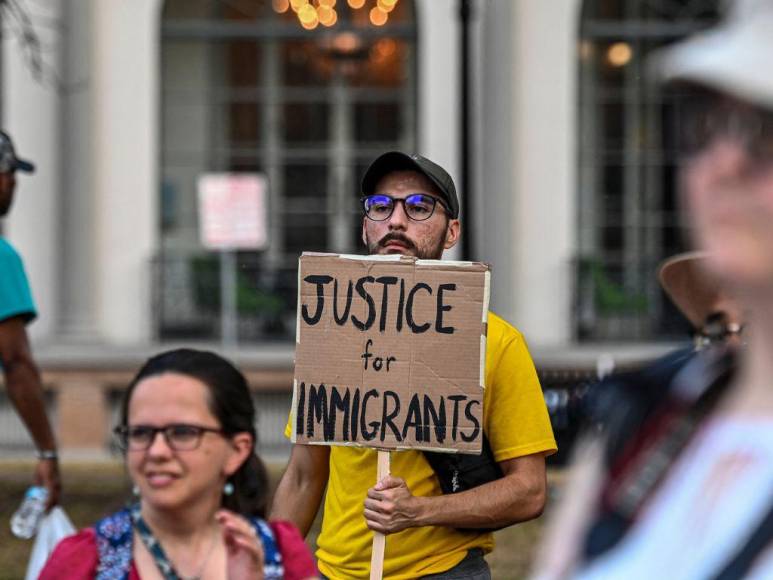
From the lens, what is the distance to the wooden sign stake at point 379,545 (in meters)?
3.64

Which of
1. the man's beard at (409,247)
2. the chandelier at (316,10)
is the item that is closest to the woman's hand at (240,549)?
the man's beard at (409,247)

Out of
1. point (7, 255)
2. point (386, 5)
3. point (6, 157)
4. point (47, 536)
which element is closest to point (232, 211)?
point (386, 5)

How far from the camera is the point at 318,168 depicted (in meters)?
17.1

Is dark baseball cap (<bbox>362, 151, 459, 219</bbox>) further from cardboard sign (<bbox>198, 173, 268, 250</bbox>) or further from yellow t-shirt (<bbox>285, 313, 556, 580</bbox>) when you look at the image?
cardboard sign (<bbox>198, 173, 268, 250</bbox>)

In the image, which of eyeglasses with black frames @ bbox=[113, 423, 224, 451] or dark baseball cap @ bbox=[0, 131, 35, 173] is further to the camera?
dark baseball cap @ bbox=[0, 131, 35, 173]

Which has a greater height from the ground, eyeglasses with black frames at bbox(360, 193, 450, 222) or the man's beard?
eyeglasses with black frames at bbox(360, 193, 450, 222)

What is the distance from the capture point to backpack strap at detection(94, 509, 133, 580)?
267 cm

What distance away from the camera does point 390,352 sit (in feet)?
12.3

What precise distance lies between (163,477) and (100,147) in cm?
1438

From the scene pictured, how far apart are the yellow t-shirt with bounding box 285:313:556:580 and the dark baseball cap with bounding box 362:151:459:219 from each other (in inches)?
14.2

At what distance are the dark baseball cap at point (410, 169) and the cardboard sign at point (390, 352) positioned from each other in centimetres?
29

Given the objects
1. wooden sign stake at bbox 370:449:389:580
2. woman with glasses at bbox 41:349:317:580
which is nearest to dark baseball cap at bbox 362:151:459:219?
wooden sign stake at bbox 370:449:389:580

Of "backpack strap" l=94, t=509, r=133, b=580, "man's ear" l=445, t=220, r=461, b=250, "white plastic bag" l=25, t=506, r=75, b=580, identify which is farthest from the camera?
"white plastic bag" l=25, t=506, r=75, b=580

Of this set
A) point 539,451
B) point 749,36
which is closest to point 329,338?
point 539,451
